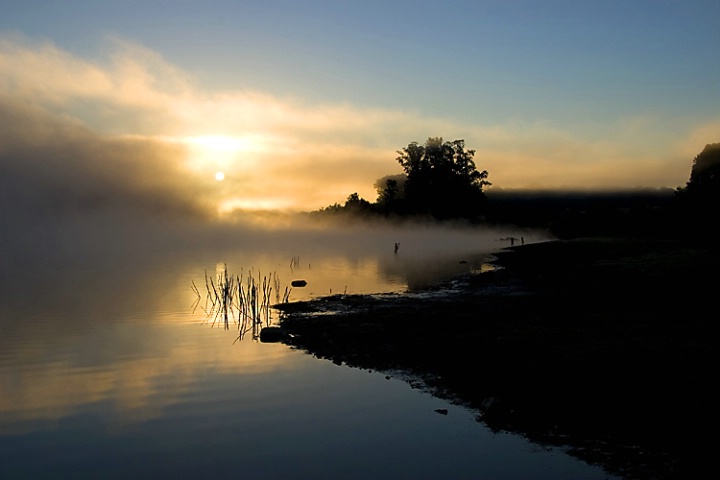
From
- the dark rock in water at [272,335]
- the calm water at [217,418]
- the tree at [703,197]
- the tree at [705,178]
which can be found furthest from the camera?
the tree at [705,178]

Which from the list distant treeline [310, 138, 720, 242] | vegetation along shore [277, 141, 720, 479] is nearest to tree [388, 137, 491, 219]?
distant treeline [310, 138, 720, 242]

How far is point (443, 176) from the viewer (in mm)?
152875

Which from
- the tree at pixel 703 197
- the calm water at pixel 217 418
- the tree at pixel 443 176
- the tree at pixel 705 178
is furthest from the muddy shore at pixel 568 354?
the tree at pixel 443 176

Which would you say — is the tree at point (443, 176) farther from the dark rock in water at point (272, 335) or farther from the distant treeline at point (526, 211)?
the dark rock in water at point (272, 335)

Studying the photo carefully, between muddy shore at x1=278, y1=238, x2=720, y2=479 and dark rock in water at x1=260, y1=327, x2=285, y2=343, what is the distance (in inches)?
16.8

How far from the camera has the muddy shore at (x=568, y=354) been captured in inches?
482

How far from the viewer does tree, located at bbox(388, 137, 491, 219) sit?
153250mm

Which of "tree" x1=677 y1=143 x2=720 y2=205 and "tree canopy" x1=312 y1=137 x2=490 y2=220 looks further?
"tree canopy" x1=312 y1=137 x2=490 y2=220

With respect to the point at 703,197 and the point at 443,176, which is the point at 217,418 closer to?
the point at 703,197

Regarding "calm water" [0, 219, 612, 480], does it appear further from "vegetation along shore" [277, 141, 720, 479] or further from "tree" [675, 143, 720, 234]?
"tree" [675, 143, 720, 234]

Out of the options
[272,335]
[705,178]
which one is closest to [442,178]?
[705,178]

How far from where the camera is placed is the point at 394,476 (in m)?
11.6

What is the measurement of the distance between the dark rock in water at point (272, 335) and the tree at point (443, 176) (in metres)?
131

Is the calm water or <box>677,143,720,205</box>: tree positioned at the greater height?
<box>677,143,720,205</box>: tree
